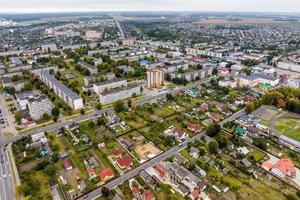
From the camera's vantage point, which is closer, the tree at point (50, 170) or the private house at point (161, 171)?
the private house at point (161, 171)

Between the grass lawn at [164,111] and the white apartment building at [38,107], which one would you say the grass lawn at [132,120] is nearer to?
the grass lawn at [164,111]

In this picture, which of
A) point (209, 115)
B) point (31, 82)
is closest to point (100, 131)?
point (209, 115)

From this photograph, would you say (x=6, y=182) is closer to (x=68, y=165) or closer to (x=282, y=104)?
(x=68, y=165)

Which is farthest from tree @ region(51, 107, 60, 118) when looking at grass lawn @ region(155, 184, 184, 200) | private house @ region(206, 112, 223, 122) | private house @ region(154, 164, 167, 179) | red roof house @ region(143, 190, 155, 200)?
private house @ region(206, 112, 223, 122)

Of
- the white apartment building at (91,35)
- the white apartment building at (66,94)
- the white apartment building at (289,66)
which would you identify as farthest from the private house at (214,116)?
the white apartment building at (91,35)

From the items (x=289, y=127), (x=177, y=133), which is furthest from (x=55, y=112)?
(x=289, y=127)

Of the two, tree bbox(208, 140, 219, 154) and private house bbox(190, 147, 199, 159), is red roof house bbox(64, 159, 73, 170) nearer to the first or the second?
private house bbox(190, 147, 199, 159)
